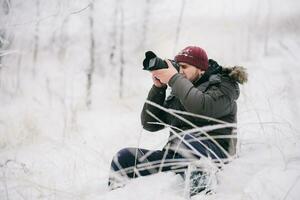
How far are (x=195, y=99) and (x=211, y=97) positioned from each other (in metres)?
0.09

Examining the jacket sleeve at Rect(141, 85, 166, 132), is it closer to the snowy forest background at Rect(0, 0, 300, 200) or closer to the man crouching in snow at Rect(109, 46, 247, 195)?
the man crouching in snow at Rect(109, 46, 247, 195)

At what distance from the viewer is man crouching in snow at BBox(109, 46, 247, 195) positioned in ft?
A: 5.71

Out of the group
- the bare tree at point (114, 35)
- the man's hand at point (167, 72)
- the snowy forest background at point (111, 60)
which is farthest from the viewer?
the bare tree at point (114, 35)

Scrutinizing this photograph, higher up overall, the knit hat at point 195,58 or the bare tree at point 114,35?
the bare tree at point 114,35

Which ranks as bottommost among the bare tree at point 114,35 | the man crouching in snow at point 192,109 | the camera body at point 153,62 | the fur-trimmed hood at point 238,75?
the man crouching in snow at point 192,109

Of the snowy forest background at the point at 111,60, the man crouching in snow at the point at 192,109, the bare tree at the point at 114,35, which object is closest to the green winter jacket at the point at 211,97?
the man crouching in snow at the point at 192,109

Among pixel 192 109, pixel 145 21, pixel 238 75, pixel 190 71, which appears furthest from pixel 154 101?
pixel 145 21

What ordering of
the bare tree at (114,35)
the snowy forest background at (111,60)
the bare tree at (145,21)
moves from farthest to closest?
1. the bare tree at (145,21)
2. the bare tree at (114,35)
3. the snowy forest background at (111,60)

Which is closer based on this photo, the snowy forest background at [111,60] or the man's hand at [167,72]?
the man's hand at [167,72]

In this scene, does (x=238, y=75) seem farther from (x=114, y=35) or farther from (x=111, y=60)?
(x=114, y=35)

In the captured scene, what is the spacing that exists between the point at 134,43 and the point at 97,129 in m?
7.83

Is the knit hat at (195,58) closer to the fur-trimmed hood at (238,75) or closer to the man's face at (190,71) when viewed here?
the man's face at (190,71)

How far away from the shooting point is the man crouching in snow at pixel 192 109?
1.74 m

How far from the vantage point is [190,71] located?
215 centimetres
